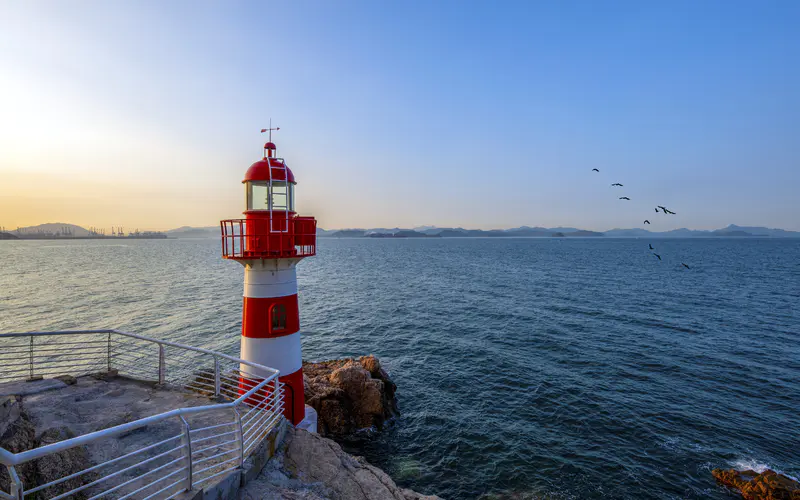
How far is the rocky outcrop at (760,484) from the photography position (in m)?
11.6

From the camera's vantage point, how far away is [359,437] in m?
15.5

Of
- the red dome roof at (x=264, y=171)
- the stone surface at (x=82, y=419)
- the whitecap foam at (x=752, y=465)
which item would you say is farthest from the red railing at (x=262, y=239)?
the whitecap foam at (x=752, y=465)

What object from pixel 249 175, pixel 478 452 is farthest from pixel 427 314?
pixel 249 175

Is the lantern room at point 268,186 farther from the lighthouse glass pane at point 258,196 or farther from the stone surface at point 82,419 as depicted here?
the stone surface at point 82,419

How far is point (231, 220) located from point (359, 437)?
10605 mm

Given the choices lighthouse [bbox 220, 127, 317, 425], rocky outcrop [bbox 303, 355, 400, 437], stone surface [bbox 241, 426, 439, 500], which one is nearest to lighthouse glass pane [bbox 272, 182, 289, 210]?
lighthouse [bbox 220, 127, 317, 425]

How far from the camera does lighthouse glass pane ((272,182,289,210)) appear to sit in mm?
10602

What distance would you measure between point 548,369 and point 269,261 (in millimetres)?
17623

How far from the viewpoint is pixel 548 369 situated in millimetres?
21250

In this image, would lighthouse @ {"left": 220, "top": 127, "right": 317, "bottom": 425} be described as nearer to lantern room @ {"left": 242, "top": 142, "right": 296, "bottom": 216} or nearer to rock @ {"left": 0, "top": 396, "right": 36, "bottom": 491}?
lantern room @ {"left": 242, "top": 142, "right": 296, "bottom": 216}

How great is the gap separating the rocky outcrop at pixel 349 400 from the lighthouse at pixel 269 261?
5.38 metres

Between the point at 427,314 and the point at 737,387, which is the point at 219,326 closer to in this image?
the point at 427,314

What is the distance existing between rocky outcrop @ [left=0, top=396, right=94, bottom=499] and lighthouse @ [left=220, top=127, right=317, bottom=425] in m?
4.76

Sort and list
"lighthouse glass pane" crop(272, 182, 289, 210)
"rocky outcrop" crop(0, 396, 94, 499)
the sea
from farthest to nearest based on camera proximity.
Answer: the sea < "lighthouse glass pane" crop(272, 182, 289, 210) < "rocky outcrop" crop(0, 396, 94, 499)
